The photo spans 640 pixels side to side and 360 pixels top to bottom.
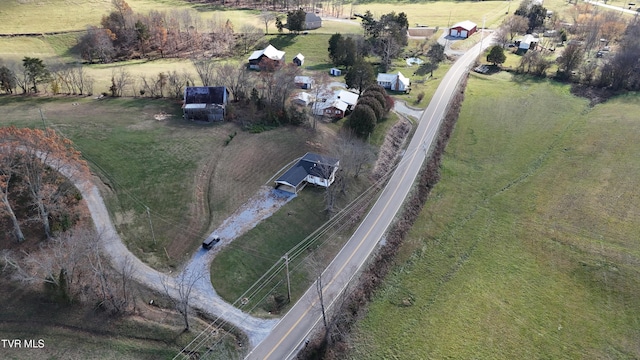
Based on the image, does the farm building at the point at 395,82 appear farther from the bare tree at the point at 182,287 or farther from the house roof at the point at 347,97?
the bare tree at the point at 182,287

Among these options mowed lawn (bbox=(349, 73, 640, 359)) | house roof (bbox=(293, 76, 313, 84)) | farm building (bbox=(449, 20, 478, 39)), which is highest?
farm building (bbox=(449, 20, 478, 39))

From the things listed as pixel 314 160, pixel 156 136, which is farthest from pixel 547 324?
pixel 156 136

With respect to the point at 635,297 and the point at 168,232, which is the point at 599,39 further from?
the point at 168,232

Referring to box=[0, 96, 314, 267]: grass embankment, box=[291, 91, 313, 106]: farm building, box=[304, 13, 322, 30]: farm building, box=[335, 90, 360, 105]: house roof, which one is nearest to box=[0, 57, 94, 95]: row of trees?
box=[0, 96, 314, 267]: grass embankment

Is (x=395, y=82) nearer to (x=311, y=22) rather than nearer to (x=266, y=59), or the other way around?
(x=266, y=59)

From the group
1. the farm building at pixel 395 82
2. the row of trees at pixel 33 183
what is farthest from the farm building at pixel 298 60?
the row of trees at pixel 33 183

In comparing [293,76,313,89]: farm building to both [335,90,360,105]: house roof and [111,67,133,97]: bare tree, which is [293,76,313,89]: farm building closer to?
[335,90,360,105]: house roof

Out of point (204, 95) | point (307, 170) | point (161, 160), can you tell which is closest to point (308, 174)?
point (307, 170)
